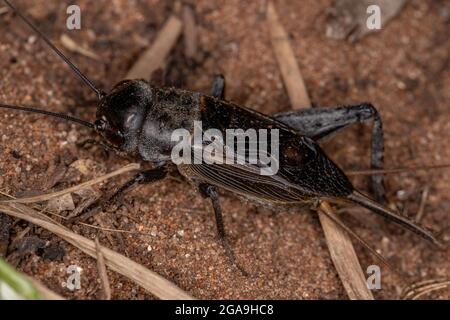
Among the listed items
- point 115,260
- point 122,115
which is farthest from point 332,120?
point 115,260

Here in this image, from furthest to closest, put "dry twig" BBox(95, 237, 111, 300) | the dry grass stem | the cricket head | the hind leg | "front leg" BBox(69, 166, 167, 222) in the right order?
the hind leg
the dry grass stem
the cricket head
"front leg" BBox(69, 166, 167, 222)
"dry twig" BBox(95, 237, 111, 300)

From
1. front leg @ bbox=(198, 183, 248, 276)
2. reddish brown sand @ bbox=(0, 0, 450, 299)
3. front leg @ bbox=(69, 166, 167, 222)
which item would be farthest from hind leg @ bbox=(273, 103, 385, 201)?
front leg @ bbox=(69, 166, 167, 222)

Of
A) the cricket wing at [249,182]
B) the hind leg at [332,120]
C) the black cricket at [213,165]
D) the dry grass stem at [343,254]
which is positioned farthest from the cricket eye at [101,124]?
the dry grass stem at [343,254]

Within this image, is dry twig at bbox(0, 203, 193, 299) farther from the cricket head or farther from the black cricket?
the cricket head

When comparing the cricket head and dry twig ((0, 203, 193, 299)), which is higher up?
the cricket head

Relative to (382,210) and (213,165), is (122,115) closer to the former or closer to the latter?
(213,165)

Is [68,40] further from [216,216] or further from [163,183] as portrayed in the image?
[216,216]

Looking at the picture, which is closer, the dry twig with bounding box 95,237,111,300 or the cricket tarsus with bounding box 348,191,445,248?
the dry twig with bounding box 95,237,111,300
